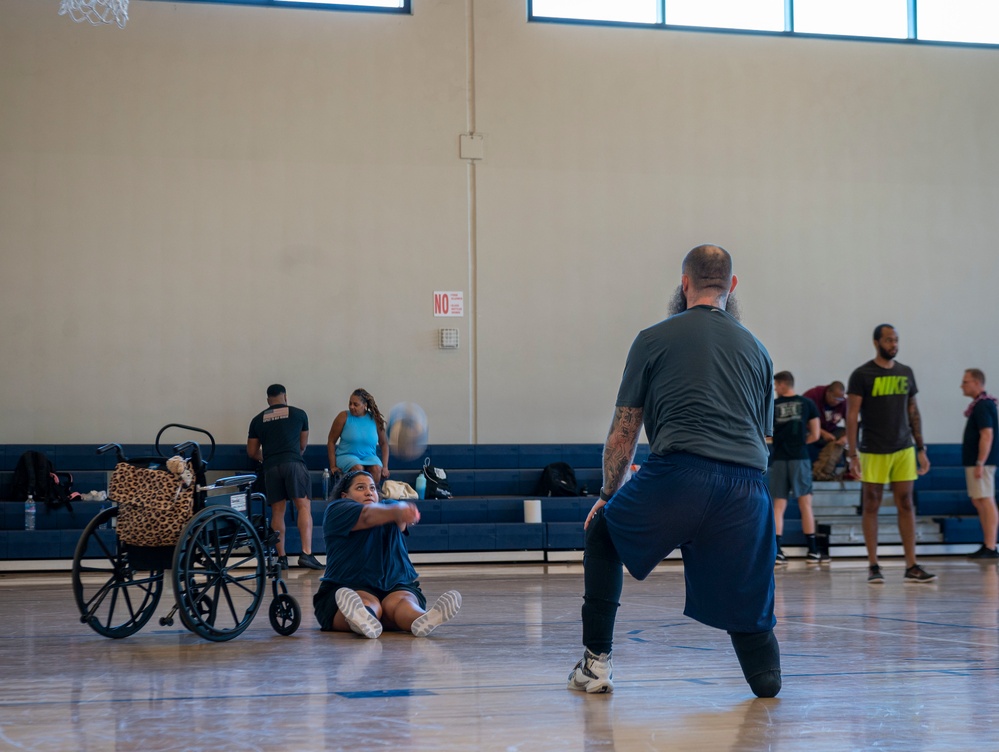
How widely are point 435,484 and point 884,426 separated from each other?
443 cm

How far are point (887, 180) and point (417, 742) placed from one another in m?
10.8

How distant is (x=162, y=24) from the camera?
33.9 ft

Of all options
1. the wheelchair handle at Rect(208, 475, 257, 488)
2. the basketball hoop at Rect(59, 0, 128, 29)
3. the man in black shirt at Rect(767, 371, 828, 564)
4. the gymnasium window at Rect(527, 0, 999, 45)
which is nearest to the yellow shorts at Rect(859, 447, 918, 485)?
the man in black shirt at Rect(767, 371, 828, 564)

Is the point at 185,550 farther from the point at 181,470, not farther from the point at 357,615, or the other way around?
the point at 357,615

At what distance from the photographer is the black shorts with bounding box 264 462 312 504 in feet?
27.6

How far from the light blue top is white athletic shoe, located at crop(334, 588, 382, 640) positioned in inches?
183

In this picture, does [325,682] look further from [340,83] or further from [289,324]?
[340,83]

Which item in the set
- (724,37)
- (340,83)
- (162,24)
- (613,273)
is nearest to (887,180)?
(724,37)

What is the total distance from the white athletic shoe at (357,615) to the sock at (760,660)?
74.5 inches

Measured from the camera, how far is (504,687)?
131 inches

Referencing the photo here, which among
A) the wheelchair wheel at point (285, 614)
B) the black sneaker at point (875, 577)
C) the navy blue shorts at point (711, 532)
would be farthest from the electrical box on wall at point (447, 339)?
the navy blue shorts at point (711, 532)

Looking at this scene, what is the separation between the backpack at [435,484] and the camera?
9844 millimetres

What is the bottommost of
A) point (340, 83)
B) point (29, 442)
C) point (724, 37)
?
point (29, 442)

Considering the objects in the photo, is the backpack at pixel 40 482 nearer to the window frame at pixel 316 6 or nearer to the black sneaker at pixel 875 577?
the window frame at pixel 316 6
